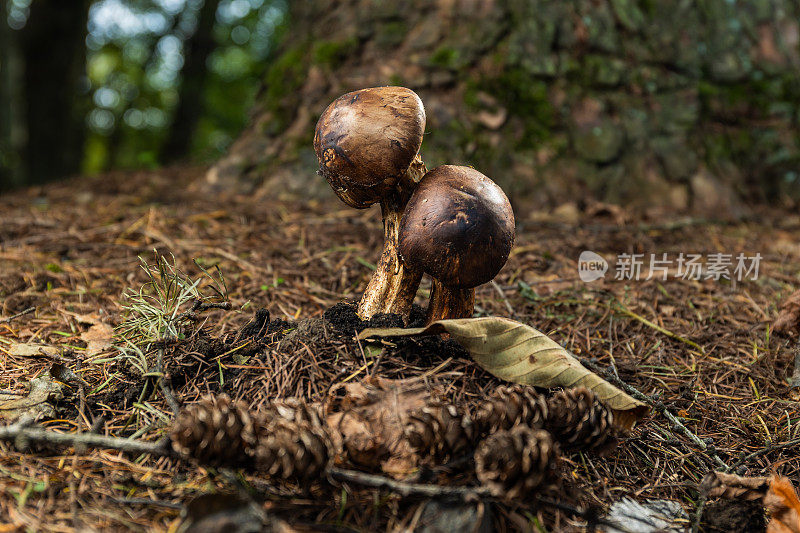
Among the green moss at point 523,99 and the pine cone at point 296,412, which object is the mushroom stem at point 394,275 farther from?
the green moss at point 523,99

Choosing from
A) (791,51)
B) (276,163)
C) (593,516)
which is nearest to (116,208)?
(276,163)

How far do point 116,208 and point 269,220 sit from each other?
1.37 meters

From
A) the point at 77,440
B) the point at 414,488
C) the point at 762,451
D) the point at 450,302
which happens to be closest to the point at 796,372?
the point at 762,451

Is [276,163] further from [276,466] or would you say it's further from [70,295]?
[276,466]

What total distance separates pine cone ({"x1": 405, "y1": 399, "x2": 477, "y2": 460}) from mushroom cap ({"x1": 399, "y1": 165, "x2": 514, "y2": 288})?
504mm

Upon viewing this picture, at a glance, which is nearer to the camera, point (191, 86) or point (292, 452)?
point (292, 452)

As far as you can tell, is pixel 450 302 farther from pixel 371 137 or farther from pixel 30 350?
pixel 30 350

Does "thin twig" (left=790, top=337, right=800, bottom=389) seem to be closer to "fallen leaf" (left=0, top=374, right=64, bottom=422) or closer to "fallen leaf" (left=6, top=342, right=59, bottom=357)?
"fallen leaf" (left=0, top=374, right=64, bottom=422)

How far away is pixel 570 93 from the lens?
169 inches

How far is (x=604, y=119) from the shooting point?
4320 mm

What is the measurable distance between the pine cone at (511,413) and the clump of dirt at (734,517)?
56 cm

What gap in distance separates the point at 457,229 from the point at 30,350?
1.65 m

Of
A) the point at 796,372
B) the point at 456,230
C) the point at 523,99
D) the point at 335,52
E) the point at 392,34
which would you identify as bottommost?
the point at 796,372

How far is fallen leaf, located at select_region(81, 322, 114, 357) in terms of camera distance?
6.70 feet
